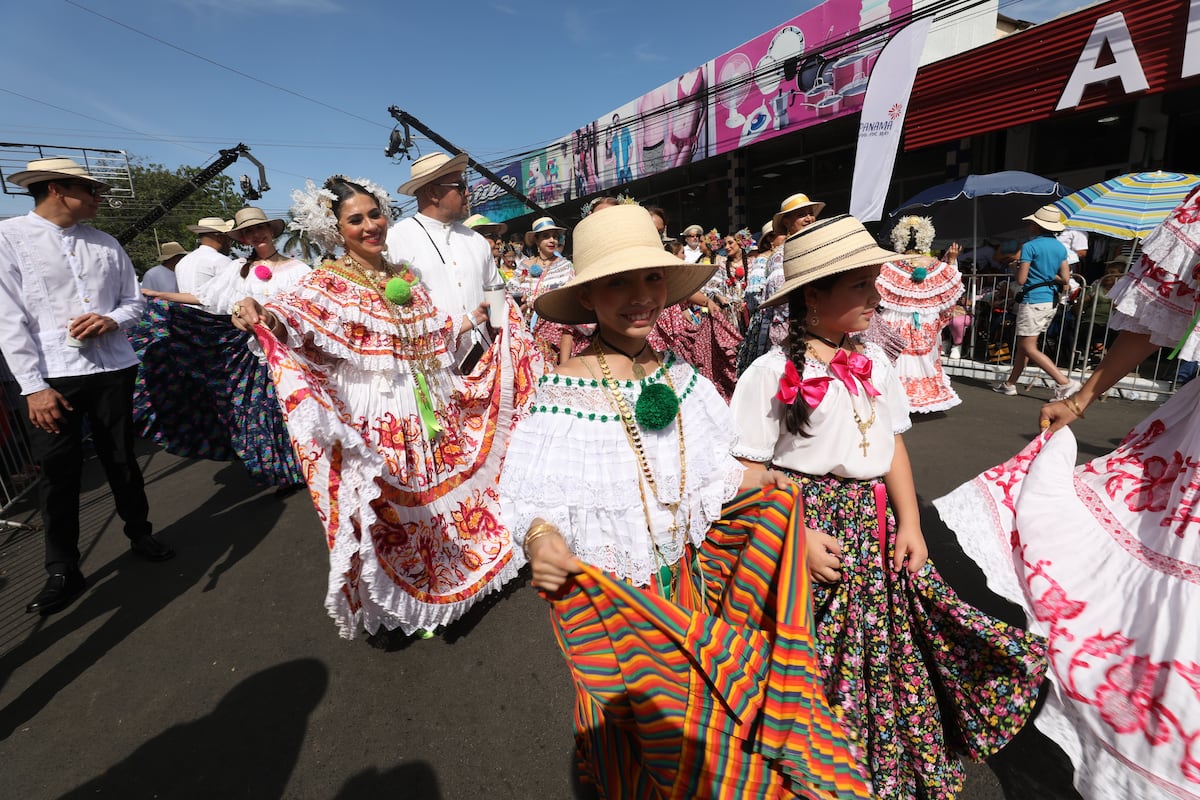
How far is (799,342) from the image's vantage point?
195 cm

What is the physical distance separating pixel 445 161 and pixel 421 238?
1.89 feet

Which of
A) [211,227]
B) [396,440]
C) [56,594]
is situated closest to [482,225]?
[211,227]

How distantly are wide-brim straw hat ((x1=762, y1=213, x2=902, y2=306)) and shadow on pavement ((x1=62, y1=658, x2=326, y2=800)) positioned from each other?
2398 millimetres

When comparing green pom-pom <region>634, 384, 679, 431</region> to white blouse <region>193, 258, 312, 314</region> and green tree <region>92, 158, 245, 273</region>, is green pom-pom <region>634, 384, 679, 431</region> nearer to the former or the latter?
white blouse <region>193, 258, 312, 314</region>

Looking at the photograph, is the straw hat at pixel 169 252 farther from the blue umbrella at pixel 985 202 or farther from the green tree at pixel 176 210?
the green tree at pixel 176 210

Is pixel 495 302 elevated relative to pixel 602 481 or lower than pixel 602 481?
elevated

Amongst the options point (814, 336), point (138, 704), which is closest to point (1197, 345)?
point (814, 336)

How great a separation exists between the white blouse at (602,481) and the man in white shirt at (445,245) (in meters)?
1.96

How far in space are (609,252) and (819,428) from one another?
96 cm

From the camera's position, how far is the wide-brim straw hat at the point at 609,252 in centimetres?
148

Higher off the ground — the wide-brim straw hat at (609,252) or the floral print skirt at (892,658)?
the wide-brim straw hat at (609,252)

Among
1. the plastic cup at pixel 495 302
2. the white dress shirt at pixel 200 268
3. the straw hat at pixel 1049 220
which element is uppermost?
the straw hat at pixel 1049 220

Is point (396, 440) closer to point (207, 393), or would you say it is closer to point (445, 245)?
point (445, 245)

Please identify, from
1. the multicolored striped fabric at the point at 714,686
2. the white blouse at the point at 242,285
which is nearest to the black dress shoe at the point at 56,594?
the white blouse at the point at 242,285
